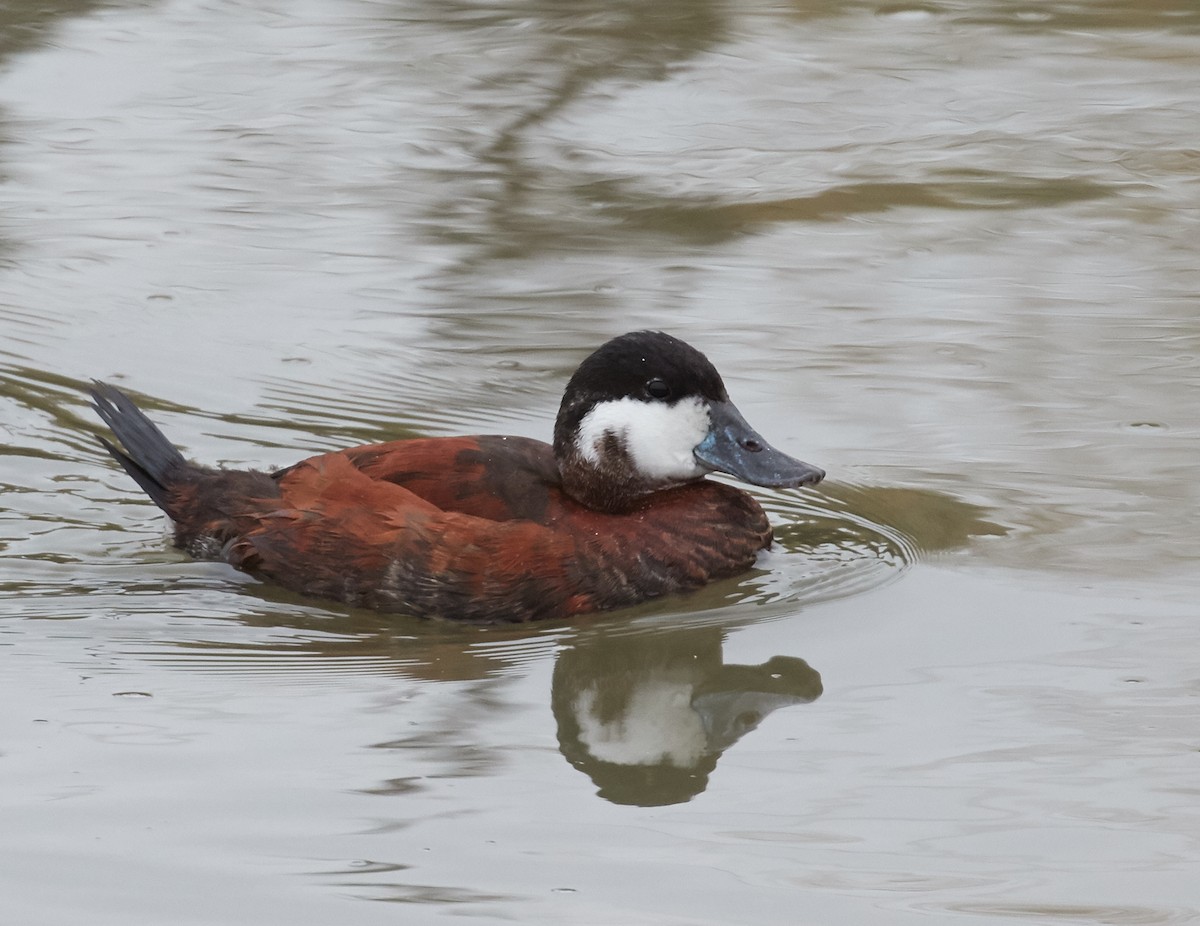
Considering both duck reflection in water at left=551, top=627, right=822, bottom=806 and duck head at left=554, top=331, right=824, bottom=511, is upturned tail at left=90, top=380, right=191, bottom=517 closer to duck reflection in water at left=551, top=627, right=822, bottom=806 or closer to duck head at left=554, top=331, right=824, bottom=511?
duck head at left=554, top=331, right=824, bottom=511

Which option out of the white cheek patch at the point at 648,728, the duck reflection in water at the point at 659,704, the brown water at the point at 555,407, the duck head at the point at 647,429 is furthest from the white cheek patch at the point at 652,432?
the white cheek patch at the point at 648,728

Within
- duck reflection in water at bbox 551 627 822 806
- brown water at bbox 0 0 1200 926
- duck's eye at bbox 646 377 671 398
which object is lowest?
duck reflection in water at bbox 551 627 822 806

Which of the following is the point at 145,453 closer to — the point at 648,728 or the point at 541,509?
the point at 541,509

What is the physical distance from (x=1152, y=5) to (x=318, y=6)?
498cm

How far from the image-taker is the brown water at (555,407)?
3631 mm

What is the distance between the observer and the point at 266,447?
6.20 meters

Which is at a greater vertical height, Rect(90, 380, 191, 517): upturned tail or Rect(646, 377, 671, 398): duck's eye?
Rect(646, 377, 671, 398): duck's eye

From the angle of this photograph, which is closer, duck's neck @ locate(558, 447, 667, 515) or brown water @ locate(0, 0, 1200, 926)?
brown water @ locate(0, 0, 1200, 926)

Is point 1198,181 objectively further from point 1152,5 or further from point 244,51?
point 244,51

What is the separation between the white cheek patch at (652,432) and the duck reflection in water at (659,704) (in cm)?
54

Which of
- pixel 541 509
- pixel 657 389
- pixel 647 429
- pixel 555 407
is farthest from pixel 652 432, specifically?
pixel 555 407

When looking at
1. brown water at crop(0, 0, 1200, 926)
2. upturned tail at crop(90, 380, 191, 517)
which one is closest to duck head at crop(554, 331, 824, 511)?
brown water at crop(0, 0, 1200, 926)

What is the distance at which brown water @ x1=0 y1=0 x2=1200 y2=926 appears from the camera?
3.63m

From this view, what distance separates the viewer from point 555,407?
6414 millimetres
